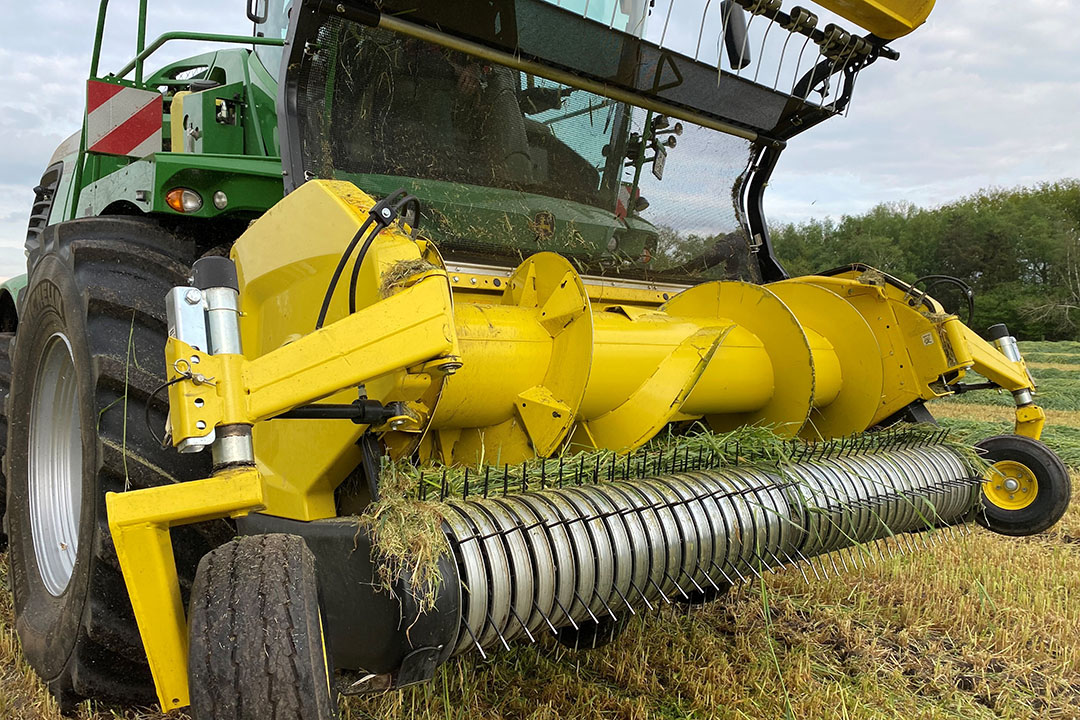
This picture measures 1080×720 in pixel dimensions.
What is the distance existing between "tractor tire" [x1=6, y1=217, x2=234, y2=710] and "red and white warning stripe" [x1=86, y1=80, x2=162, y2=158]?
1039 mm

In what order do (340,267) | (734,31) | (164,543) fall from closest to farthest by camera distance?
(164,543), (340,267), (734,31)

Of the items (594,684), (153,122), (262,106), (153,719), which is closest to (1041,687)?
(594,684)

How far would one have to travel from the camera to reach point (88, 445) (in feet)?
6.97

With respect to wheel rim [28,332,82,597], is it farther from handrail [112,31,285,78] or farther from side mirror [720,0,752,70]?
side mirror [720,0,752,70]

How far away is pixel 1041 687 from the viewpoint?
270 cm

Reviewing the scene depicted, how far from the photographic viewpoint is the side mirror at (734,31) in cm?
309

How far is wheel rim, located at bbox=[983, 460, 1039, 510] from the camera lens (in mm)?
3098

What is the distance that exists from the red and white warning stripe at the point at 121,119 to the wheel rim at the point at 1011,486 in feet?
12.3

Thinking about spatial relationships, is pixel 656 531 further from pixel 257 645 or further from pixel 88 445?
pixel 88 445

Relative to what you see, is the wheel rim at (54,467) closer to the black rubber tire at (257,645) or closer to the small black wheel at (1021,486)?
the black rubber tire at (257,645)

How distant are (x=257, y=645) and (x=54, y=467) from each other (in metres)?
1.76

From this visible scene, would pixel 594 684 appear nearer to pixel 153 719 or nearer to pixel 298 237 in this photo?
pixel 153 719

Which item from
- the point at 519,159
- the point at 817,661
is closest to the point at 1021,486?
the point at 817,661

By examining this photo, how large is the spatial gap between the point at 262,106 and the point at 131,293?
4.34 ft
